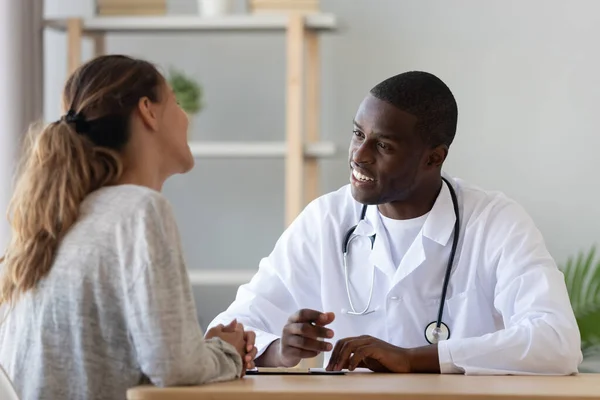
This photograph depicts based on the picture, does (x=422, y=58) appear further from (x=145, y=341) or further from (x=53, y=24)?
(x=145, y=341)

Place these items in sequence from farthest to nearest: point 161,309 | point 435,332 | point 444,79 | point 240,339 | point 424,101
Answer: point 444,79, point 424,101, point 435,332, point 240,339, point 161,309

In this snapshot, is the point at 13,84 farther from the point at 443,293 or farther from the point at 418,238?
the point at 443,293

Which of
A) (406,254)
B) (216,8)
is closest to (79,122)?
(406,254)

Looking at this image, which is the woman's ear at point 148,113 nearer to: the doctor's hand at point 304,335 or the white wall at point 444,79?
the doctor's hand at point 304,335

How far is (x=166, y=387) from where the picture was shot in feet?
4.57

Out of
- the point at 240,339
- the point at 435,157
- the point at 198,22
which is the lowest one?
the point at 240,339

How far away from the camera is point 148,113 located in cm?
162

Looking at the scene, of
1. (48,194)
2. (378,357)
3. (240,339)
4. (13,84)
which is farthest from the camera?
(13,84)

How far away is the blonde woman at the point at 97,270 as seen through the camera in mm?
1397

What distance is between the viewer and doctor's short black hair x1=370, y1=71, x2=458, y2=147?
2.24m

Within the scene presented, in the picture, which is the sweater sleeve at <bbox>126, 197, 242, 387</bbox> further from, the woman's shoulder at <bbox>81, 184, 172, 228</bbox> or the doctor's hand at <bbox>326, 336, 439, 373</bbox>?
the doctor's hand at <bbox>326, 336, 439, 373</bbox>

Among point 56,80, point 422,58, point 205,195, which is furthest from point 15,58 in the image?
point 422,58

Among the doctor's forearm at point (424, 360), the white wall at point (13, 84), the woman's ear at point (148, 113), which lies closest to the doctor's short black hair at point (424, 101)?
the doctor's forearm at point (424, 360)

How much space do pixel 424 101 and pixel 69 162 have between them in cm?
99
